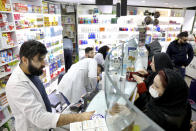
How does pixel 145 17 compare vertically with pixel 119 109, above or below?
above

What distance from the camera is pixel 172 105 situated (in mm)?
1280

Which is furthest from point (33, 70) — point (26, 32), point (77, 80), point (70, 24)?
point (70, 24)

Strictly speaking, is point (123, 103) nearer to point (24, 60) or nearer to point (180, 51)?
point (24, 60)

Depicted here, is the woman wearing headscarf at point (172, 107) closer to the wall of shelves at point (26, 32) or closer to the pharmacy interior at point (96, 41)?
the pharmacy interior at point (96, 41)

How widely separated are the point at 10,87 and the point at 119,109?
3.61ft

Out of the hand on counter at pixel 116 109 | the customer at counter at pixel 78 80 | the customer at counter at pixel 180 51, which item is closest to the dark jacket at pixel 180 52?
the customer at counter at pixel 180 51

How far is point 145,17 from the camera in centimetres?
707

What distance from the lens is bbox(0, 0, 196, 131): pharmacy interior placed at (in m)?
1.21

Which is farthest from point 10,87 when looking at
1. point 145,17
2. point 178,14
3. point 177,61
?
point 178,14

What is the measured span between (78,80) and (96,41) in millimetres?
4501

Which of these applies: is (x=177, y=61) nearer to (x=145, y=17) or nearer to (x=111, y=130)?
(x=111, y=130)

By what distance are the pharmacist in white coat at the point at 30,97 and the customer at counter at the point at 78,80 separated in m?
0.99

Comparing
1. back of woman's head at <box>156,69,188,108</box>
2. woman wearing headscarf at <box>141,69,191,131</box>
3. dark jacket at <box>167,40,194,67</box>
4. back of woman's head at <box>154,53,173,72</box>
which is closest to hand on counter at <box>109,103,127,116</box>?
woman wearing headscarf at <box>141,69,191,131</box>

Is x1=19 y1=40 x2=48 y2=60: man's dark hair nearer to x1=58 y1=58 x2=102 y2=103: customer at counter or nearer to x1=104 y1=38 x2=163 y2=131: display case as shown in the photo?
x1=104 y1=38 x2=163 y2=131: display case
